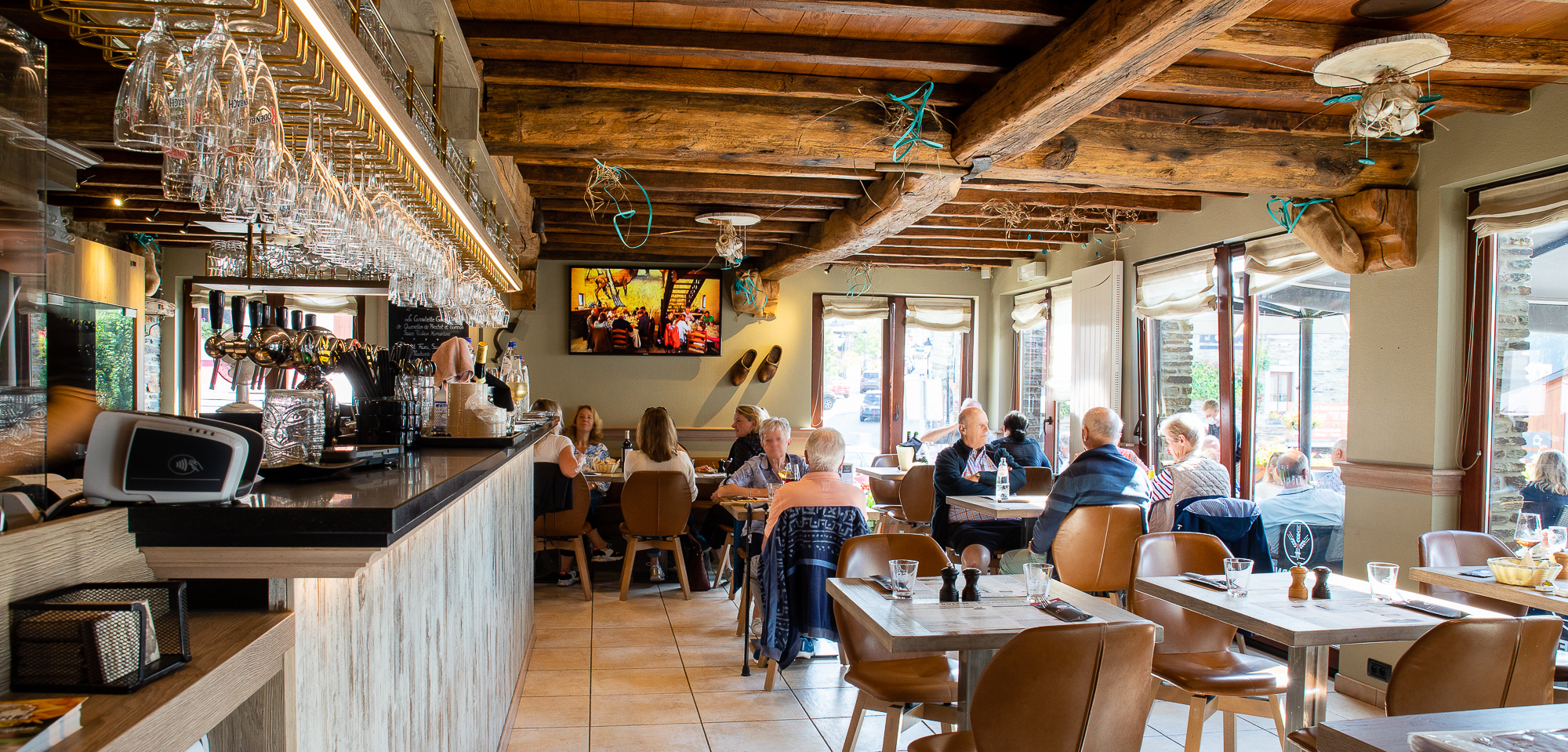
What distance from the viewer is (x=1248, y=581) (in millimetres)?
3270

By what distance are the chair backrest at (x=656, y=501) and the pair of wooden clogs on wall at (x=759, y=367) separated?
343cm

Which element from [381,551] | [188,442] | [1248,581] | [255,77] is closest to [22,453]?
[188,442]

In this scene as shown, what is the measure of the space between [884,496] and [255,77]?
21.9 ft

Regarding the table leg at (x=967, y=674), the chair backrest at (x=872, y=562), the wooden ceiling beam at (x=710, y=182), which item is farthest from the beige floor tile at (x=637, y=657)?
the wooden ceiling beam at (x=710, y=182)

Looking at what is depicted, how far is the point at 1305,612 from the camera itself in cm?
295

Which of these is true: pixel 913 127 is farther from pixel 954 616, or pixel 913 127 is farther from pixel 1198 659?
pixel 1198 659

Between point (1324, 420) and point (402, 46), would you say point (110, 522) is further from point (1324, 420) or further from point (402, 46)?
point (1324, 420)

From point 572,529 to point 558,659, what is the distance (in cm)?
145

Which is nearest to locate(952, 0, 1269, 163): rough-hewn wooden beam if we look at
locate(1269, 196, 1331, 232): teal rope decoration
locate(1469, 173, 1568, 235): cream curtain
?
locate(1269, 196, 1331, 232): teal rope decoration

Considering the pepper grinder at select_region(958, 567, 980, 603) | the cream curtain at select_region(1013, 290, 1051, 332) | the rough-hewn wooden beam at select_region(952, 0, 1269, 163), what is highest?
the rough-hewn wooden beam at select_region(952, 0, 1269, 163)

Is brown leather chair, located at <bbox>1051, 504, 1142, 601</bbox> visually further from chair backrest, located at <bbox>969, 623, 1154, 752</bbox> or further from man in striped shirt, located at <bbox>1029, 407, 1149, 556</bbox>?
chair backrest, located at <bbox>969, 623, 1154, 752</bbox>

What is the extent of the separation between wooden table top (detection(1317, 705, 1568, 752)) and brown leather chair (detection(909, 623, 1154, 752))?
1.73 feet

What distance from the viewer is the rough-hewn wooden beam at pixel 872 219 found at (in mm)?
4477

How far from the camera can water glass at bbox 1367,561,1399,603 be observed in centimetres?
310
